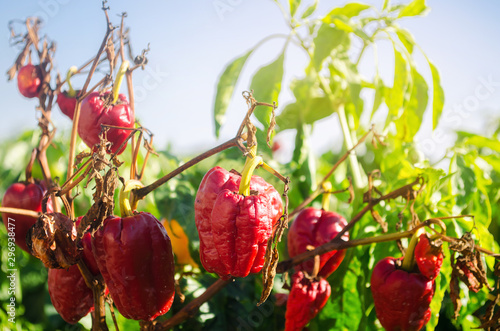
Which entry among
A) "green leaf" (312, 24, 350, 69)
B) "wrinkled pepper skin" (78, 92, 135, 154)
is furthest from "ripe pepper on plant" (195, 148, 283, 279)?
"green leaf" (312, 24, 350, 69)

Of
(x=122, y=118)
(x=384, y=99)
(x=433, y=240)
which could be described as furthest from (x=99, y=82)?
(x=384, y=99)

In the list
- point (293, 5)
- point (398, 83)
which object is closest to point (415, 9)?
point (398, 83)

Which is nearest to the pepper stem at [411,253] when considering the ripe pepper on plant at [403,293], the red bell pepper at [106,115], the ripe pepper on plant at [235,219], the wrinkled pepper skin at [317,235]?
the ripe pepper on plant at [403,293]

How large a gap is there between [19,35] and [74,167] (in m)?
0.29

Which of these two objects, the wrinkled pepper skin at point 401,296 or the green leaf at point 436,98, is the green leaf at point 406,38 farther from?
the wrinkled pepper skin at point 401,296

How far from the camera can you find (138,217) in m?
0.59

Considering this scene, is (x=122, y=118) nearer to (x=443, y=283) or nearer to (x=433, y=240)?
(x=433, y=240)

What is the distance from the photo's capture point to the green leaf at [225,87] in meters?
0.96

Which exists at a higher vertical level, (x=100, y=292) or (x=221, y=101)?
(x=221, y=101)

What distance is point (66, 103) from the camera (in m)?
0.74

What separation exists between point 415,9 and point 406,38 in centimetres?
9

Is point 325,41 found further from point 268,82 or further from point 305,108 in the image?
point 305,108

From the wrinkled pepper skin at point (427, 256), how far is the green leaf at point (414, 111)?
49 centimetres

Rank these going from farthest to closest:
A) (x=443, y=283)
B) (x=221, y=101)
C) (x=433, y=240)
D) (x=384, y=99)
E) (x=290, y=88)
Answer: (x=290, y=88) < (x=384, y=99) < (x=221, y=101) < (x=443, y=283) < (x=433, y=240)
